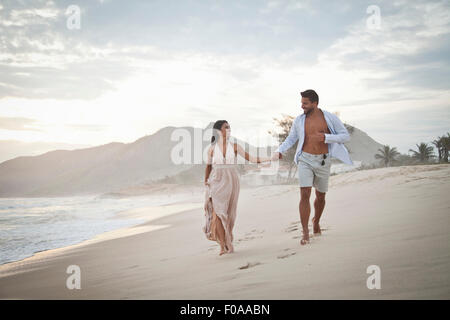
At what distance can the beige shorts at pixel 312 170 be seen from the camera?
4.36 metres

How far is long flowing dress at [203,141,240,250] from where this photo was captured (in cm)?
444

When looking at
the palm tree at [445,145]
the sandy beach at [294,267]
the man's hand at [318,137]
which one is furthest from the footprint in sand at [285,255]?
the palm tree at [445,145]

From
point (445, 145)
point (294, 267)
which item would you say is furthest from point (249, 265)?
point (445, 145)

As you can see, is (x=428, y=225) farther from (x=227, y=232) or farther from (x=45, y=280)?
(x=45, y=280)

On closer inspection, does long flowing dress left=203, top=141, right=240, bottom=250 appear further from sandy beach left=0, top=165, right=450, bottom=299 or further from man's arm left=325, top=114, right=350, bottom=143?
man's arm left=325, top=114, right=350, bottom=143

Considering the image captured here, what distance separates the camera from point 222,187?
177 inches

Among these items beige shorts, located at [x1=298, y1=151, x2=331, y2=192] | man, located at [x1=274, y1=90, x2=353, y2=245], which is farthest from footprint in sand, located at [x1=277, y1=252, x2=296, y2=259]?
beige shorts, located at [x1=298, y1=151, x2=331, y2=192]

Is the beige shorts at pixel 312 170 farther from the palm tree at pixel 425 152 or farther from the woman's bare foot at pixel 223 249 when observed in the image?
the palm tree at pixel 425 152

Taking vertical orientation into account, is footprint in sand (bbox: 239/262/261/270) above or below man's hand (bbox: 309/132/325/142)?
below

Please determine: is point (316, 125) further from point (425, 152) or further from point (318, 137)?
point (425, 152)
